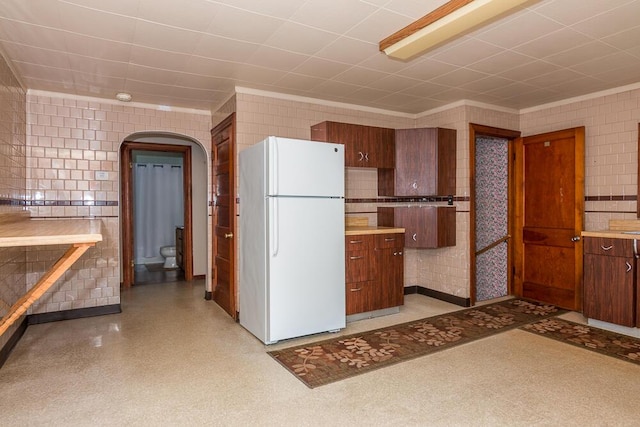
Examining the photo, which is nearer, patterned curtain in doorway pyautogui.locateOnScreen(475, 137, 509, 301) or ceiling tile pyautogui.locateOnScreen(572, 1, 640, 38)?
ceiling tile pyautogui.locateOnScreen(572, 1, 640, 38)

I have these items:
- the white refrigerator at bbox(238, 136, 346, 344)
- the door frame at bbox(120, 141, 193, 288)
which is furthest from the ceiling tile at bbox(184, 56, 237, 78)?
the door frame at bbox(120, 141, 193, 288)

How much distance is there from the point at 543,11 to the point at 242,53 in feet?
7.48

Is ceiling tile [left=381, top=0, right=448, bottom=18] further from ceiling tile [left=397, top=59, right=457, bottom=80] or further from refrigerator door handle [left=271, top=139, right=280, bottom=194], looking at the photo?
refrigerator door handle [left=271, top=139, right=280, bottom=194]

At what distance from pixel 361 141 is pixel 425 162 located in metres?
0.85

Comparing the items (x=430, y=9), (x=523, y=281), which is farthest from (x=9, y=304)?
(x=523, y=281)

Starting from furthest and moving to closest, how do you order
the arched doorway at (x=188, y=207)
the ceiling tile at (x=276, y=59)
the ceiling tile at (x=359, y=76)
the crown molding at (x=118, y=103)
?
the arched doorway at (x=188, y=207) < the crown molding at (x=118, y=103) < the ceiling tile at (x=359, y=76) < the ceiling tile at (x=276, y=59)

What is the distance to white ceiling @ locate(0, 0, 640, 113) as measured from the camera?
8.45 feet

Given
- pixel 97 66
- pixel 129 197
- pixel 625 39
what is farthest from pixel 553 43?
pixel 129 197

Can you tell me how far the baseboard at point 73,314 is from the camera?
4.09 meters

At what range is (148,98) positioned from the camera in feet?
14.7

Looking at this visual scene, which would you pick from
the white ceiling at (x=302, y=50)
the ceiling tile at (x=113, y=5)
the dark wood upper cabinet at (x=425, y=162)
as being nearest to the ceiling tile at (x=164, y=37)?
the white ceiling at (x=302, y=50)

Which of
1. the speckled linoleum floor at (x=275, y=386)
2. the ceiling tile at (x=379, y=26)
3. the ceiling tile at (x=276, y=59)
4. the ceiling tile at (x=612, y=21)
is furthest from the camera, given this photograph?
the ceiling tile at (x=276, y=59)

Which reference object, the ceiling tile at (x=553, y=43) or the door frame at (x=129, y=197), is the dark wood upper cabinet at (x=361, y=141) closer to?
the ceiling tile at (x=553, y=43)

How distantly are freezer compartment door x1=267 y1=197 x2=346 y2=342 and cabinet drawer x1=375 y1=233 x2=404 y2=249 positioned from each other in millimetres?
600
